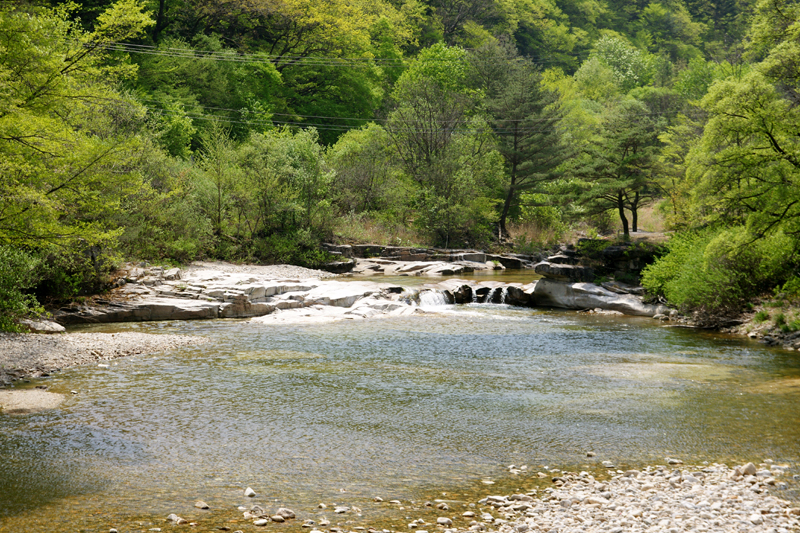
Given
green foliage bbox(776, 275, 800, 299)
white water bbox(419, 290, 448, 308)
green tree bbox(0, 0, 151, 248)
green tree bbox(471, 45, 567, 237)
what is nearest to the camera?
green tree bbox(0, 0, 151, 248)

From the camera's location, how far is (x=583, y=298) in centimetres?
2528

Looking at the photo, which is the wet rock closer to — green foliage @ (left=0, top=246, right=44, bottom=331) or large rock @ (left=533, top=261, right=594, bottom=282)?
green foliage @ (left=0, top=246, right=44, bottom=331)

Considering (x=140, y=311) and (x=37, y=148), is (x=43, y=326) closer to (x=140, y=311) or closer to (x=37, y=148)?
(x=140, y=311)

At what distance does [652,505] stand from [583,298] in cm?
1914

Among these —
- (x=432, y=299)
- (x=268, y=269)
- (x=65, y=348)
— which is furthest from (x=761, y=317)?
(x=268, y=269)

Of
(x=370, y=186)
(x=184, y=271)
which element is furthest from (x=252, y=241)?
(x=370, y=186)

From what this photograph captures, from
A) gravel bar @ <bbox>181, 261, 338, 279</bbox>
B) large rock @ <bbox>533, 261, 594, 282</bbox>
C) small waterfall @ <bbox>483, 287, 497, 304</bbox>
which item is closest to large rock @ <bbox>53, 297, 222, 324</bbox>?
gravel bar @ <bbox>181, 261, 338, 279</bbox>

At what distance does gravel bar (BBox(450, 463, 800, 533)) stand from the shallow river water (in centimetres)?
43

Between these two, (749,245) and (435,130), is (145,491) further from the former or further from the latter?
(435,130)

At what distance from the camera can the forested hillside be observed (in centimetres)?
1584

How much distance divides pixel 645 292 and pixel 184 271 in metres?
19.1

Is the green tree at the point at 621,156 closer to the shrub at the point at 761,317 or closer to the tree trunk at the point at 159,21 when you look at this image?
the shrub at the point at 761,317

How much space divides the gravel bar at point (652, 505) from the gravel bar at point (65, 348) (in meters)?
10.6

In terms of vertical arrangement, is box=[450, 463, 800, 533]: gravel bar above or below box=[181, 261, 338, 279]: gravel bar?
below
